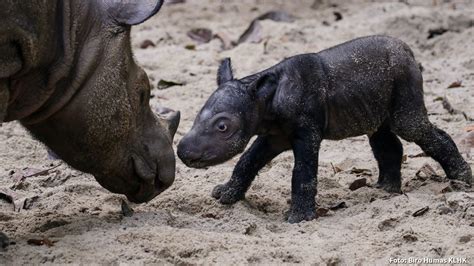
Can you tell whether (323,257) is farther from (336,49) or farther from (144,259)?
(336,49)

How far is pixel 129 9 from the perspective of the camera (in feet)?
13.6

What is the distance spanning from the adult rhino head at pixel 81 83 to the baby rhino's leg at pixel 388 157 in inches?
54.9

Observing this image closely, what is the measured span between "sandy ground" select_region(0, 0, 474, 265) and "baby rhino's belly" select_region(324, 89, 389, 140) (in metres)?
0.34

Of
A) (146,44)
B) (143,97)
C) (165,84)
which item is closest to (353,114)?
(143,97)

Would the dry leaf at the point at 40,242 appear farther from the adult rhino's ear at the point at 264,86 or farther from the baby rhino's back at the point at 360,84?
the baby rhino's back at the point at 360,84

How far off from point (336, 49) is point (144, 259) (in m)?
1.75

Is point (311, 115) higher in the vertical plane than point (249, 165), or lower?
higher

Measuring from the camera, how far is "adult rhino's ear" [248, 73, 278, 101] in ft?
15.7

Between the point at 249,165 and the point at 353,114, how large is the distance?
1.91 ft

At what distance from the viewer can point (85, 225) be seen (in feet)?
14.3

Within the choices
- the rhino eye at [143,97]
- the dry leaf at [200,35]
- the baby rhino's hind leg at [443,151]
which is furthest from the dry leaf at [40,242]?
the dry leaf at [200,35]

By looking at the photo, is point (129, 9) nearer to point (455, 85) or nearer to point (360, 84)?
point (360, 84)

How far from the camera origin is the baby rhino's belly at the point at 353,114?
4883mm

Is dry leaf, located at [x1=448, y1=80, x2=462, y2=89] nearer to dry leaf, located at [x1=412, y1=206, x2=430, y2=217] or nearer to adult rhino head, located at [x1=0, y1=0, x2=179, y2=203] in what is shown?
dry leaf, located at [x1=412, y1=206, x2=430, y2=217]
